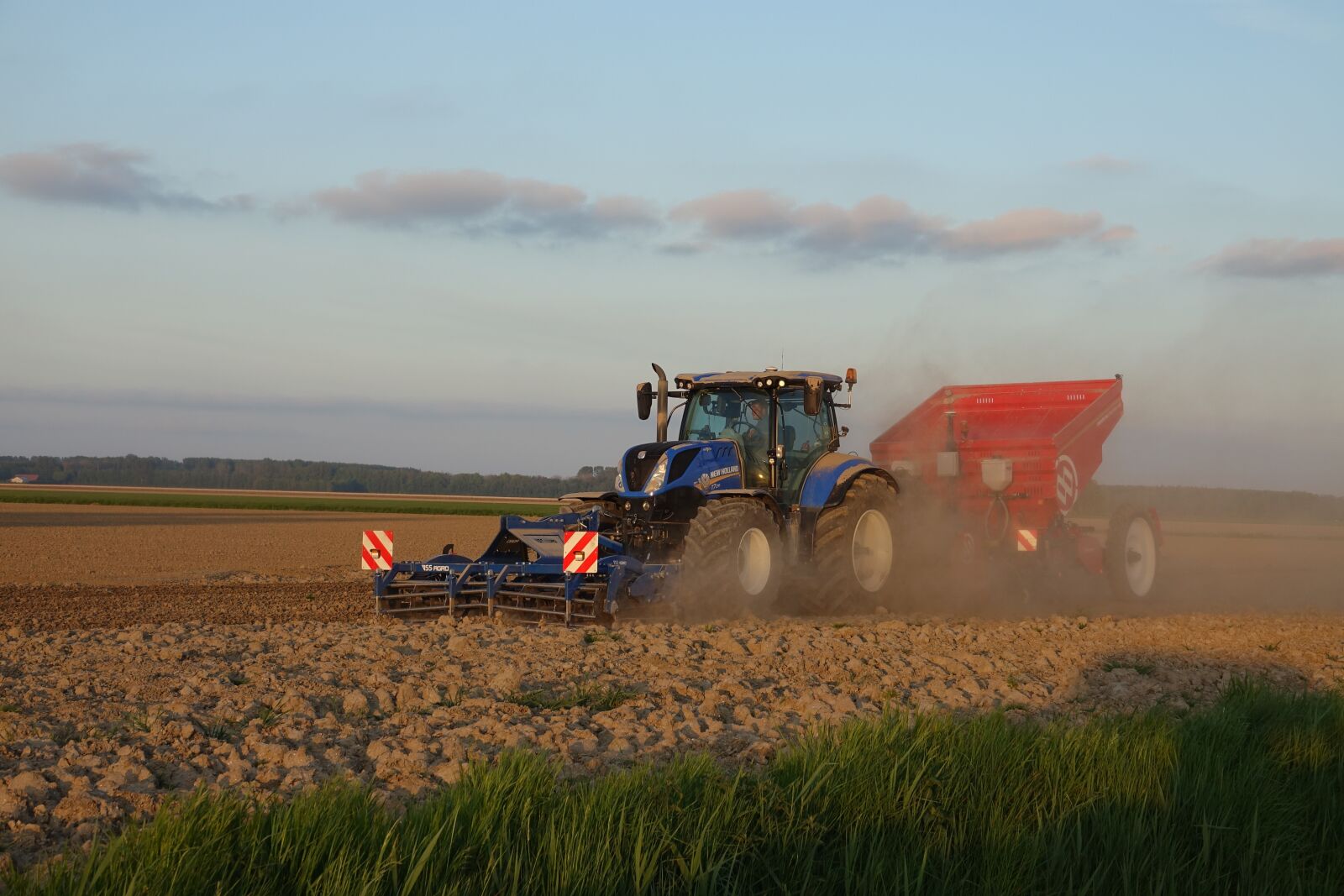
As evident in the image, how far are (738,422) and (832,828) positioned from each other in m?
9.26

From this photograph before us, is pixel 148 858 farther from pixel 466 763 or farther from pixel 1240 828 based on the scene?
pixel 1240 828

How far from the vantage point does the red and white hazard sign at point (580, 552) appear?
37.9 feet

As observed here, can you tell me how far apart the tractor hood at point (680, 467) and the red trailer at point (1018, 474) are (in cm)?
302

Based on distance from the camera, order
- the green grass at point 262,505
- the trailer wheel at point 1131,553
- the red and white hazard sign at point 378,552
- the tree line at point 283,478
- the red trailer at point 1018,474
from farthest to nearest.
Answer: the tree line at point 283,478 < the green grass at point 262,505 < the trailer wheel at point 1131,553 < the red trailer at point 1018,474 < the red and white hazard sign at point 378,552

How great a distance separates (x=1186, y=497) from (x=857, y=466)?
8965mm

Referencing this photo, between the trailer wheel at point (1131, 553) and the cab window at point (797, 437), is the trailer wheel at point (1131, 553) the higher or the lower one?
the lower one

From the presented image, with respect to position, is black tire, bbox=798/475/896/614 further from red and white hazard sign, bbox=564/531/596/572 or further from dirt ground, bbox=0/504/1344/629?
red and white hazard sign, bbox=564/531/596/572

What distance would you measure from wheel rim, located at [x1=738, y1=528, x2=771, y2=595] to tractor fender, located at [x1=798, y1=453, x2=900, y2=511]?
0.90 meters

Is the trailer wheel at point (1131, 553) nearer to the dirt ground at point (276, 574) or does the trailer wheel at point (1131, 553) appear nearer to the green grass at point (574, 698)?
the dirt ground at point (276, 574)

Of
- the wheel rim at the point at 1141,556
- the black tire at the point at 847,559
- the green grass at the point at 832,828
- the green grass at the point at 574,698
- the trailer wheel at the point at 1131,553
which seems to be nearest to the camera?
the green grass at the point at 832,828

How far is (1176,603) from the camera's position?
1755cm

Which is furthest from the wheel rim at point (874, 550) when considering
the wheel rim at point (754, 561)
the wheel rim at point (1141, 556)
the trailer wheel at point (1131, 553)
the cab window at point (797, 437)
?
the wheel rim at point (1141, 556)

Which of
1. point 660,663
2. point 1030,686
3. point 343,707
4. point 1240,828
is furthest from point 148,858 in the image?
point 1030,686

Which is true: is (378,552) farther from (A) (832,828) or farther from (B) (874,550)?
(A) (832,828)
